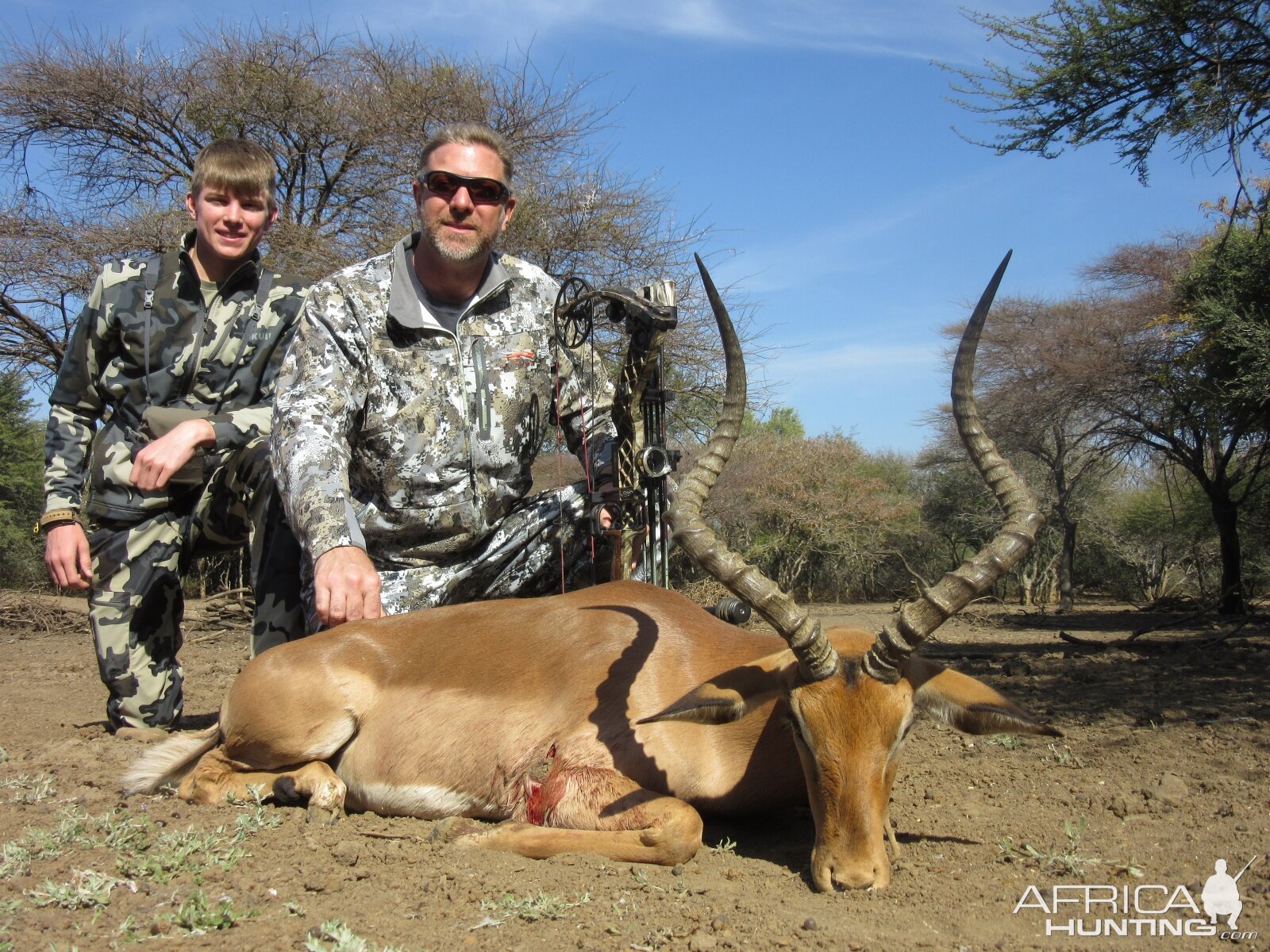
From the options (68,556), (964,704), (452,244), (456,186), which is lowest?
(964,704)

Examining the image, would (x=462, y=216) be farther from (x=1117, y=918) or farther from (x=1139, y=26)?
(x=1139, y=26)

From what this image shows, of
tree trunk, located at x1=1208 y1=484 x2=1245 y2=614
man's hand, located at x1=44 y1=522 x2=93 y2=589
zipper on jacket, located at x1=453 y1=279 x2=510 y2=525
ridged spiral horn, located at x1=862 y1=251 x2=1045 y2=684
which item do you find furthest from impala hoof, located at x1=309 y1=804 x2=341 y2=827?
tree trunk, located at x1=1208 y1=484 x2=1245 y2=614

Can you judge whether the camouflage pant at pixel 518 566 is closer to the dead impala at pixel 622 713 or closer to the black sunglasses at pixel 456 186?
the dead impala at pixel 622 713

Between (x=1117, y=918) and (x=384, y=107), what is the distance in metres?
17.2

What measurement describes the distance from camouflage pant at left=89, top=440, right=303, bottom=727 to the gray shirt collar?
1.07 meters

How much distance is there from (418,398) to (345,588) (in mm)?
1527

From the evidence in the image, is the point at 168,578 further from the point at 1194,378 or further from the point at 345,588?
the point at 1194,378

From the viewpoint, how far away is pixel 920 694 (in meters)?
4.07

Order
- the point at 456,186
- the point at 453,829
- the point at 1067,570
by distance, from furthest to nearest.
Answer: the point at 1067,570 < the point at 456,186 < the point at 453,829

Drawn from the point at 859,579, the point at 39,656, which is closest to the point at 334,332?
the point at 39,656

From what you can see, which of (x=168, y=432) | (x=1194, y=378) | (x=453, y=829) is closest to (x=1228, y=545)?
(x=1194, y=378)

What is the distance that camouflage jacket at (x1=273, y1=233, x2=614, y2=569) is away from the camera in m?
5.45

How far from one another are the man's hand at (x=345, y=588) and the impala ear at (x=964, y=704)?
7.03 ft

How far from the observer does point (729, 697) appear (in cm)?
398
